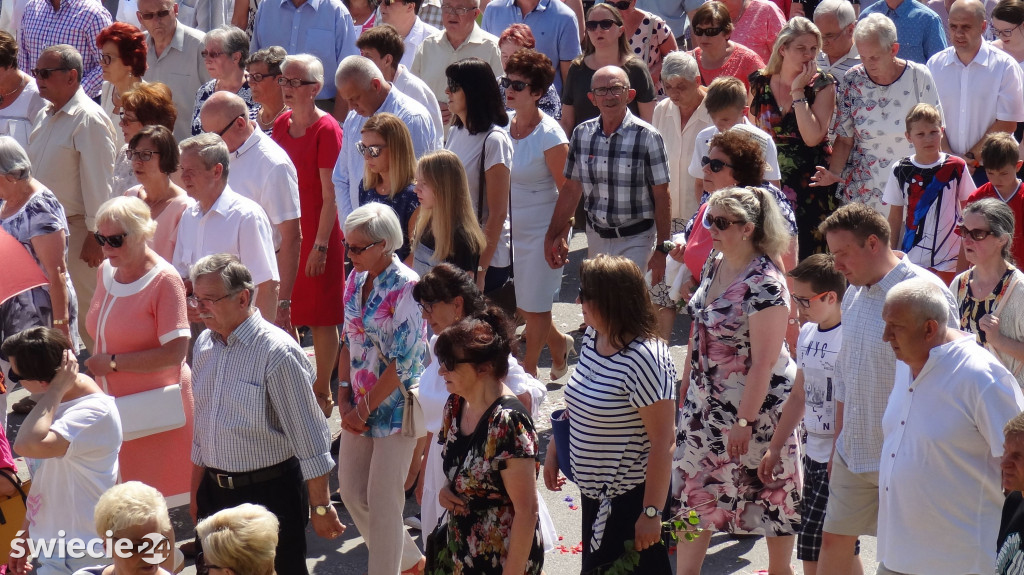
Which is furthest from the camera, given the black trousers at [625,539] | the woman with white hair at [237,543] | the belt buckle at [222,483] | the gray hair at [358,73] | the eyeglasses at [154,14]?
the eyeglasses at [154,14]

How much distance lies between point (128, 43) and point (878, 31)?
4.87 metres

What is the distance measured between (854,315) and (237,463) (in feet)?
8.26

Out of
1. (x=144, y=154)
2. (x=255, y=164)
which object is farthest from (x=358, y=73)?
(x=144, y=154)

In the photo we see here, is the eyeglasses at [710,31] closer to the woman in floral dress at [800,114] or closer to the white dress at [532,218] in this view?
the woman in floral dress at [800,114]

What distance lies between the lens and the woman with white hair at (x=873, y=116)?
8.29 meters

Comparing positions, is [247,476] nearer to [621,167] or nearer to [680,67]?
[621,167]

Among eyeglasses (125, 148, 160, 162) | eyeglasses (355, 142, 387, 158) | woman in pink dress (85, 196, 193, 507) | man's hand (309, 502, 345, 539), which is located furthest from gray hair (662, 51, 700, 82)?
man's hand (309, 502, 345, 539)

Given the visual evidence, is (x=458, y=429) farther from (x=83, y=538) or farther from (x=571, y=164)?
(x=571, y=164)

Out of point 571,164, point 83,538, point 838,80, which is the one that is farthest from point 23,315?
point 838,80

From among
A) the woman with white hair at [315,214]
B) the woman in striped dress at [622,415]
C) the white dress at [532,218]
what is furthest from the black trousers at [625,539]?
the white dress at [532,218]

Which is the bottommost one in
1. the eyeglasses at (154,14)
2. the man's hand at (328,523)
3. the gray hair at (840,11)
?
the man's hand at (328,523)

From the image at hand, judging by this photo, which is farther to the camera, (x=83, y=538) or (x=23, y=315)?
(x=23, y=315)

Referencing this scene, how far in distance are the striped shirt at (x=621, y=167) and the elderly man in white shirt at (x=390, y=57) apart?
1324mm

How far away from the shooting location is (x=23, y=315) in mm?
6633
